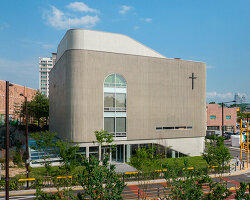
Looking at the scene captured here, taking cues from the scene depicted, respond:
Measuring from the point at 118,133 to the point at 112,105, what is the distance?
14.7ft

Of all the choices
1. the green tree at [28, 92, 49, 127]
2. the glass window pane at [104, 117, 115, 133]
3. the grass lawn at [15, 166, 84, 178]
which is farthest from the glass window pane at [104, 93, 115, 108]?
the green tree at [28, 92, 49, 127]

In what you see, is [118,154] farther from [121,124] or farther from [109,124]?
[109,124]

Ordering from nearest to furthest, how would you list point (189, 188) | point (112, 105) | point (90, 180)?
1. point (90, 180)
2. point (189, 188)
3. point (112, 105)

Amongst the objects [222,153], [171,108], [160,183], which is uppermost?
[171,108]

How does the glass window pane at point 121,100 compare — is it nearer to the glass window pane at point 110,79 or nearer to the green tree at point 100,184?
the glass window pane at point 110,79

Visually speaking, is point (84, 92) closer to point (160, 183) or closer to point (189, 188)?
point (160, 183)

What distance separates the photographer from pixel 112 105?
108 ft

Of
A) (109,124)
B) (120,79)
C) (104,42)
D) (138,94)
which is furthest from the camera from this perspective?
(138,94)

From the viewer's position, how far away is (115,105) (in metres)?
33.1

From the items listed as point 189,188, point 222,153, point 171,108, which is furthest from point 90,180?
point 171,108

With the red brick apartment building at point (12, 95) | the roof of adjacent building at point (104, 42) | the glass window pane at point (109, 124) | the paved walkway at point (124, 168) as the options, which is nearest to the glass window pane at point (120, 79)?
the roof of adjacent building at point (104, 42)

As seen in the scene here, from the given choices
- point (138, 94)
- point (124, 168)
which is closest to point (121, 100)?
point (138, 94)

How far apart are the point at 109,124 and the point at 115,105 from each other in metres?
3.07

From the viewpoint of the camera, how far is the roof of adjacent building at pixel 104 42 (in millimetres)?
31109
